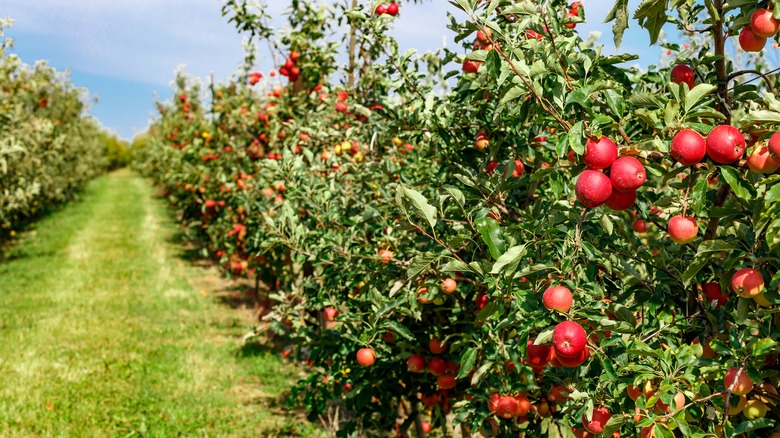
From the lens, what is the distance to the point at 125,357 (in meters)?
6.35

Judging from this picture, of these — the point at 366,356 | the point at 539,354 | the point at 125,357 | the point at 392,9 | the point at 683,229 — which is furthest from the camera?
the point at 125,357

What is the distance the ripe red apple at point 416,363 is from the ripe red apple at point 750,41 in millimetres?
1989

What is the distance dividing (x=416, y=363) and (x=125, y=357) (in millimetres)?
4479

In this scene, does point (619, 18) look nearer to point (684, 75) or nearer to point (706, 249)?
point (684, 75)

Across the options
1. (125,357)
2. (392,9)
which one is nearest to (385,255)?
(392,9)

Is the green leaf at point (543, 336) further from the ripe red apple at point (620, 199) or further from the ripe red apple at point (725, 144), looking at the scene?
the ripe red apple at point (725, 144)

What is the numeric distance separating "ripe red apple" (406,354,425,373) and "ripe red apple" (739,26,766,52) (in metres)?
1.99

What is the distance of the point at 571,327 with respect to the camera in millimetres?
1598

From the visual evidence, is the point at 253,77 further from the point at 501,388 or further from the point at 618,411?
the point at 618,411

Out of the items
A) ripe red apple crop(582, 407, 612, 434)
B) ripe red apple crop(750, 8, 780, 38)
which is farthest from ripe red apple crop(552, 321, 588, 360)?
ripe red apple crop(750, 8, 780, 38)

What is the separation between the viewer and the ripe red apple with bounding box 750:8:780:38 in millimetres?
1531

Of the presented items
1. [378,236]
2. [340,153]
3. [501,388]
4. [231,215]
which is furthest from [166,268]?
[501,388]

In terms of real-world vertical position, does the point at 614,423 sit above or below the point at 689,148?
below

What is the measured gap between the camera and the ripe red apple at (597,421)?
6.22 feet
